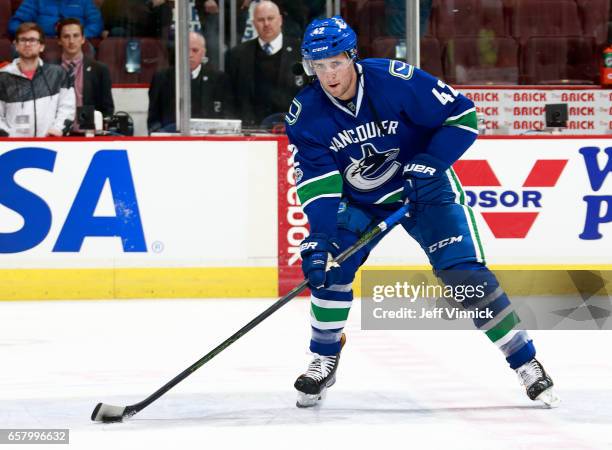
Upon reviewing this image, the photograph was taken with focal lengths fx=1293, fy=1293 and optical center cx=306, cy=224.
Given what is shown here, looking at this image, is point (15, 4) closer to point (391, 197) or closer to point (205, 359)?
point (391, 197)

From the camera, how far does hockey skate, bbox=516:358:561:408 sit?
3656 millimetres

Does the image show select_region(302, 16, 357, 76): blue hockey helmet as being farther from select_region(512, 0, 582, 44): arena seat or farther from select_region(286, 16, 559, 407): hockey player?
select_region(512, 0, 582, 44): arena seat

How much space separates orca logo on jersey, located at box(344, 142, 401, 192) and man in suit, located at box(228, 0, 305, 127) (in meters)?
2.74

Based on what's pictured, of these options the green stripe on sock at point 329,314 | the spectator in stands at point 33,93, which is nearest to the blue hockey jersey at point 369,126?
the green stripe on sock at point 329,314

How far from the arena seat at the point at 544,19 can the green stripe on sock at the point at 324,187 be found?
3.24 meters

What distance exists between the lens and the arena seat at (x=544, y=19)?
6727mm

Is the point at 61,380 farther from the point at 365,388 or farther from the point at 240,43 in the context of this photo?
the point at 240,43

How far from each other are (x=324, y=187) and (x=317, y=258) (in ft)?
0.78

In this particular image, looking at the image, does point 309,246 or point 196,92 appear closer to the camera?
point 309,246

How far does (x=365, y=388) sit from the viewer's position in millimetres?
4074

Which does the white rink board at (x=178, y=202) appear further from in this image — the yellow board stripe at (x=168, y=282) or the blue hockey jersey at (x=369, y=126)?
the blue hockey jersey at (x=369, y=126)

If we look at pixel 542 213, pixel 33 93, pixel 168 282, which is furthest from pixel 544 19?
pixel 33 93

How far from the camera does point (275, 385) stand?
416 centimetres

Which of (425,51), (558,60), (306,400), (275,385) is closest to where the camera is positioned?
(306,400)
